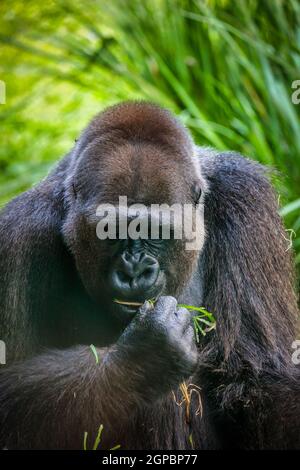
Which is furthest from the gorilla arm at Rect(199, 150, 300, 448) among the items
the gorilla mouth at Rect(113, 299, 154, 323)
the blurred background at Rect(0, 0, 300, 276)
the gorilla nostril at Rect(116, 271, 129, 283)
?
the blurred background at Rect(0, 0, 300, 276)

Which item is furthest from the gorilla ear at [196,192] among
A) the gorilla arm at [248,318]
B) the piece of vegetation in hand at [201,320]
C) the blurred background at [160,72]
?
the blurred background at [160,72]

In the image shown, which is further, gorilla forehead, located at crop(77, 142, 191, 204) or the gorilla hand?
gorilla forehead, located at crop(77, 142, 191, 204)

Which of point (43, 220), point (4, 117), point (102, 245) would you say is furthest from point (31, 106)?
point (102, 245)

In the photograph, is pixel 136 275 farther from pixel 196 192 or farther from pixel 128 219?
pixel 196 192

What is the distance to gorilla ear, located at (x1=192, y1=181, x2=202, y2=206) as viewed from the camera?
4.68m

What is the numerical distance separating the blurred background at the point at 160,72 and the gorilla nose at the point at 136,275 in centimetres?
268

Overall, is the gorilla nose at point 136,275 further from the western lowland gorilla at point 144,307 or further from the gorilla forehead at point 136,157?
the gorilla forehead at point 136,157

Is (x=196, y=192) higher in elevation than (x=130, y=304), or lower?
higher

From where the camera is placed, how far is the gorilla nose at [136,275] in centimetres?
414

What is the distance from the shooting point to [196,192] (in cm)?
469

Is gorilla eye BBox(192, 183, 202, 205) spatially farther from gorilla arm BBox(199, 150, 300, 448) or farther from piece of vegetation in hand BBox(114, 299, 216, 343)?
piece of vegetation in hand BBox(114, 299, 216, 343)

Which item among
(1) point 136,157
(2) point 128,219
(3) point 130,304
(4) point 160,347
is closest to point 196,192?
(1) point 136,157

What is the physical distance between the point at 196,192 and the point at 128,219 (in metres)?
0.62
